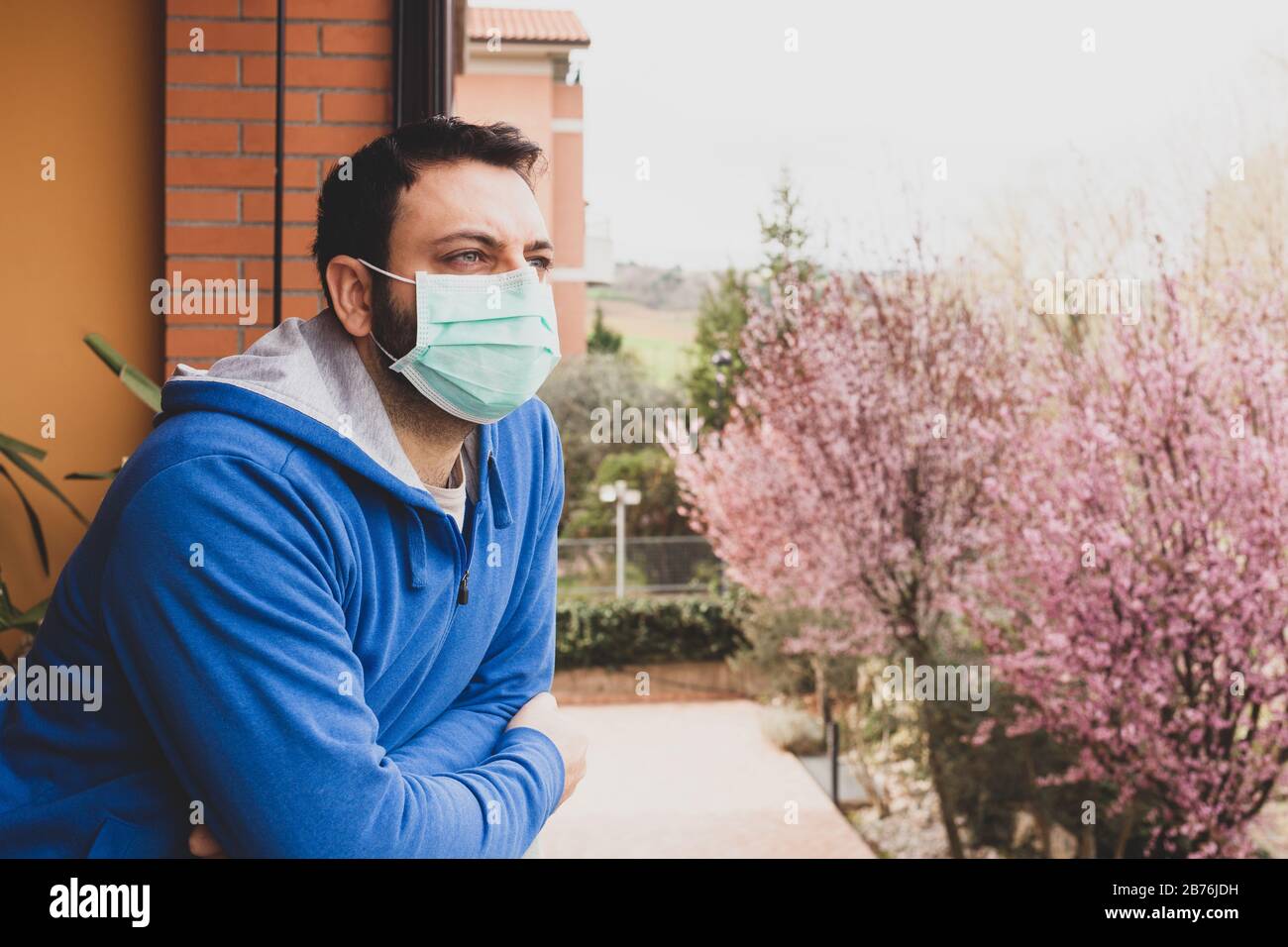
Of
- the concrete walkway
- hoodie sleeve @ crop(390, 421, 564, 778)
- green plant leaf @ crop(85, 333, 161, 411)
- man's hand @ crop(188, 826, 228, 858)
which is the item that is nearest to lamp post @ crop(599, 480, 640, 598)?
the concrete walkway

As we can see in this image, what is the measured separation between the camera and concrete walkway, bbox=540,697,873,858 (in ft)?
15.9

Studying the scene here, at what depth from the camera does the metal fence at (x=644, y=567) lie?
7.24m

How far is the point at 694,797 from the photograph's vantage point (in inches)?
216

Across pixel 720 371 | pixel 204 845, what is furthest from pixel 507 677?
pixel 720 371

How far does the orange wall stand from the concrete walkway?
2.72 metres

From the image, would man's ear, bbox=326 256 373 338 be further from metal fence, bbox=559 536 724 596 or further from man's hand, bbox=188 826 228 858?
metal fence, bbox=559 536 724 596

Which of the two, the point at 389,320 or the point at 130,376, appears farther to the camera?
the point at 130,376

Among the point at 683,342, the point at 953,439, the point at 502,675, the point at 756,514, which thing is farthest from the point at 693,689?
the point at 502,675

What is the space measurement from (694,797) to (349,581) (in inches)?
198

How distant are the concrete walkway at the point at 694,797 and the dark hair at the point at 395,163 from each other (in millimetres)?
3595

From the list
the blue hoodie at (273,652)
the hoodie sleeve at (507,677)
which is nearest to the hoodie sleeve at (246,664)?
the blue hoodie at (273,652)

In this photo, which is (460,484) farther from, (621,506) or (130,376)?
(621,506)

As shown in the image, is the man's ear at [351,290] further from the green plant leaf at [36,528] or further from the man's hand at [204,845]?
the green plant leaf at [36,528]
